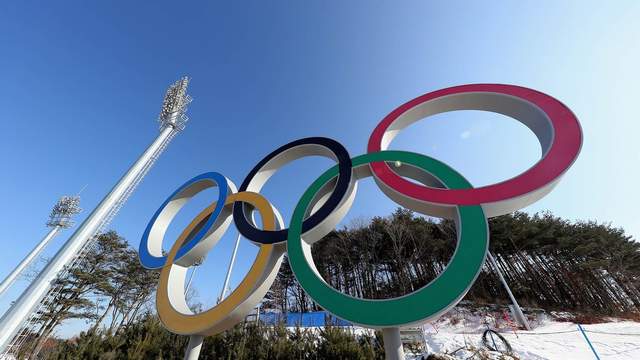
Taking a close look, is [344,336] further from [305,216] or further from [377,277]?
[377,277]

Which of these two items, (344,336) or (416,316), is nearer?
(416,316)

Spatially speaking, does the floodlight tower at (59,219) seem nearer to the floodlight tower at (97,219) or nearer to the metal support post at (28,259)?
the metal support post at (28,259)

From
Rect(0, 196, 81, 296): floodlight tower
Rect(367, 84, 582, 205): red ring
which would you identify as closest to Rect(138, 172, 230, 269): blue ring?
Rect(367, 84, 582, 205): red ring

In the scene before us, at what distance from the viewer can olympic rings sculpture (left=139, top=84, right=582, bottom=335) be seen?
309 cm

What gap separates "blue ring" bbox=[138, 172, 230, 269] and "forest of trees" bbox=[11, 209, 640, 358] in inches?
544

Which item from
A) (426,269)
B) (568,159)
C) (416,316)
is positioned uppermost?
(426,269)

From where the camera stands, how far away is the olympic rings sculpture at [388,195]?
3.09 m

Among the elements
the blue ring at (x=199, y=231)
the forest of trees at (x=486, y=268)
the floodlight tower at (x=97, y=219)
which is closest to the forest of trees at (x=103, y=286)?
the forest of trees at (x=486, y=268)

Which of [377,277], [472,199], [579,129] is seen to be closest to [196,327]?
[472,199]

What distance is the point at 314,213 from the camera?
458 cm

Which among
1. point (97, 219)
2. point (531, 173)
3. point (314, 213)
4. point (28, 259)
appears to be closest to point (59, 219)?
point (28, 259)

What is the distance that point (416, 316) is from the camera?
2.88m

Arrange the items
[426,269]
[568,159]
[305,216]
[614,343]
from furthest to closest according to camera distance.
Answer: [426,269] → [614,343] → [305,216] → [568,159]

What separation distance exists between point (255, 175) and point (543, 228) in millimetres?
24812
